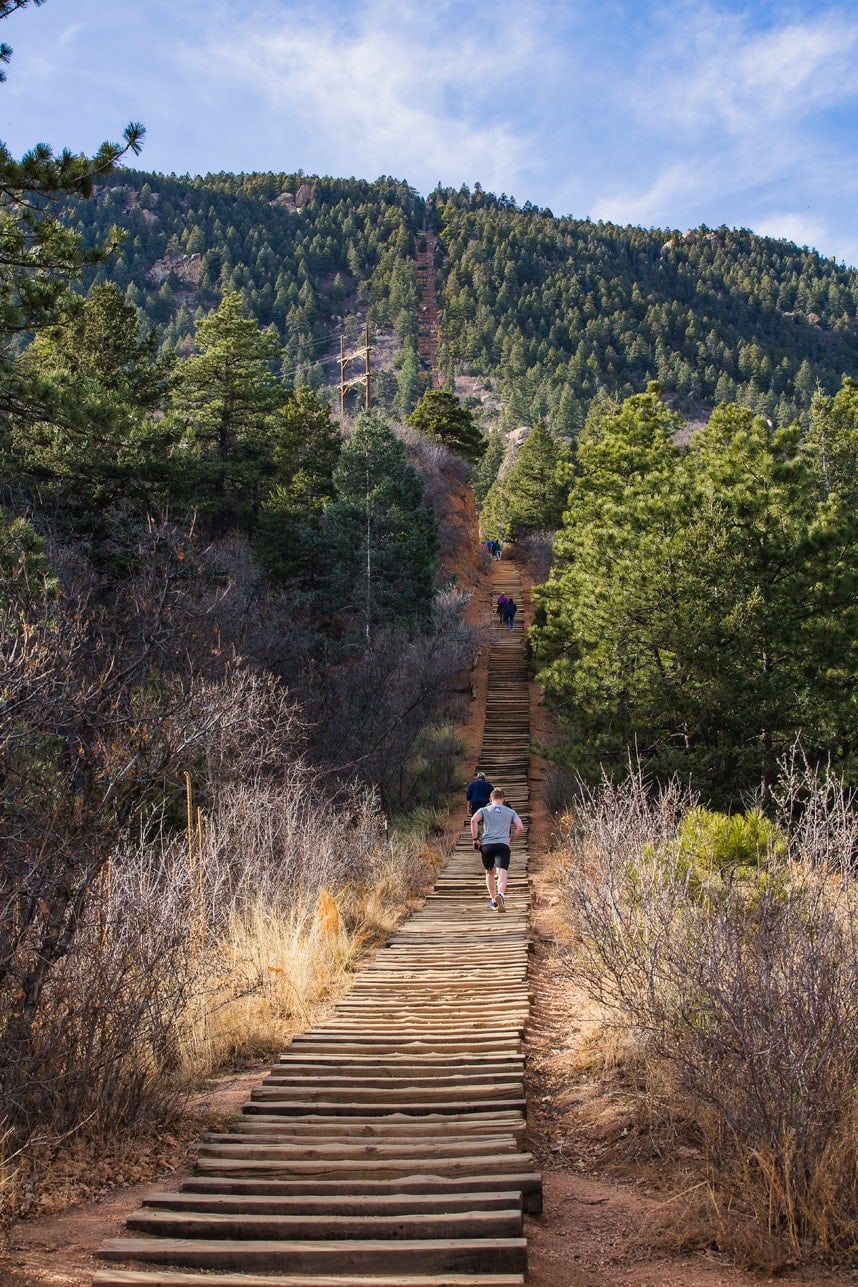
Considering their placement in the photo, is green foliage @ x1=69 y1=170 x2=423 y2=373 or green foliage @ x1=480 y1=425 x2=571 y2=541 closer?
green foliage @ x1=480 y1=425 x2=571 y2=541

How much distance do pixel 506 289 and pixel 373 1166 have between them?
131 m

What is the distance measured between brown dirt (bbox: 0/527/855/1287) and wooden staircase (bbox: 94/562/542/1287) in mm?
261

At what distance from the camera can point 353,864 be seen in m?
14.3

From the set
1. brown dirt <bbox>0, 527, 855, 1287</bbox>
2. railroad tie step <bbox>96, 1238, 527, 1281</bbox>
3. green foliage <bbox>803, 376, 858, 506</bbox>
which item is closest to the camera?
railroad tie step <bbox>96, 1238, 527, 1281</bbox>

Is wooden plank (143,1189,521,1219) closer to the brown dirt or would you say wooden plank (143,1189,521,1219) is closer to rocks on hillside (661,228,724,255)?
the brown dirt

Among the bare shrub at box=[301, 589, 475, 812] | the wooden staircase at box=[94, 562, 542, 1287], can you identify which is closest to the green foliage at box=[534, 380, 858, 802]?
the bare shrub at box=[301, 589, 475, 812]

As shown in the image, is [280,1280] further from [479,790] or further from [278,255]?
[278,255]

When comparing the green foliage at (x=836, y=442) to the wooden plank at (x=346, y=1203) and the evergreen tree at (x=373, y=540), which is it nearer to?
the evergreen tree at (x=373, y=540)

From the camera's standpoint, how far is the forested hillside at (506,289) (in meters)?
106

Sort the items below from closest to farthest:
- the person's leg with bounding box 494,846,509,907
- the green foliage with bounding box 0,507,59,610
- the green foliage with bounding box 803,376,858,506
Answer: the green foliage with bounding box 0,507,59,610
the person's leg with bounding box 494,846,509,907
the green foliage with bounding box 803,376,858,506

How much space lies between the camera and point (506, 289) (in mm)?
127750

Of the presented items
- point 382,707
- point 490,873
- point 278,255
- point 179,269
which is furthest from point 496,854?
point 179,269

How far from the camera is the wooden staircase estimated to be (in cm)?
378

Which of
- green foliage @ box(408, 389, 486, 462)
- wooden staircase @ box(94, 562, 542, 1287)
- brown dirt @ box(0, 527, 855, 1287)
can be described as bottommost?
brown dirt @ box(0, 527, 855, 1287)
